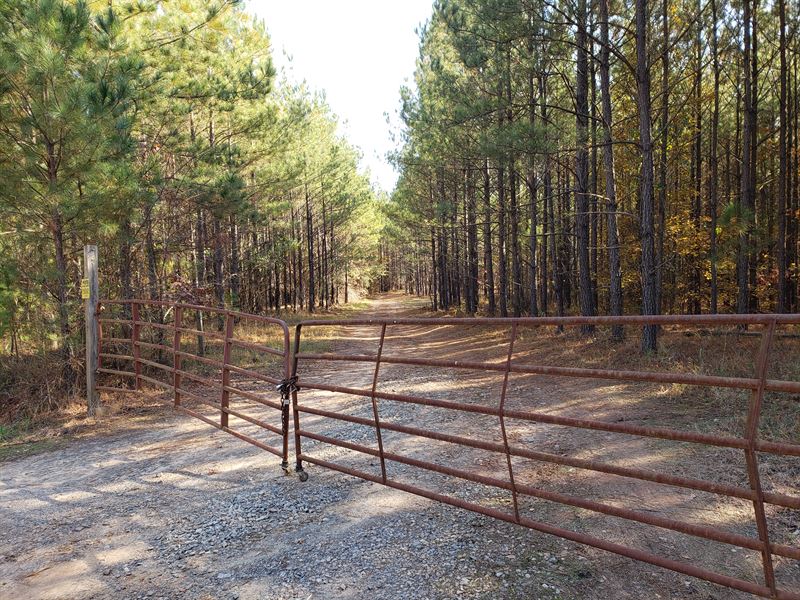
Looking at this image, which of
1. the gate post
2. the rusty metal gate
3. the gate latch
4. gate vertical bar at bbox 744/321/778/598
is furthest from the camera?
the gate post

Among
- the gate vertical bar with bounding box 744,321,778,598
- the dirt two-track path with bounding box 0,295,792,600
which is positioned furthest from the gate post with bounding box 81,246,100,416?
the gate vertical bar with bounding box 744,321,778,598

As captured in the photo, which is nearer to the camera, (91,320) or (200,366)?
(91,320)

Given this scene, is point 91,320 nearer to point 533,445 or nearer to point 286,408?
point 286,408

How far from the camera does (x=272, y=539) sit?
365cm

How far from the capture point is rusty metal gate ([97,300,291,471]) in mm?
5152

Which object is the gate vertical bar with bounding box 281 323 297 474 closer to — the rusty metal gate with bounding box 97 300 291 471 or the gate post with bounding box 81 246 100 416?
the rusty metal gate with bounding box 97 300 291 471

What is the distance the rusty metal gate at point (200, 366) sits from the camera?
16.9 feet

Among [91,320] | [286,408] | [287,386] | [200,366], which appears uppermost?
[91,320]

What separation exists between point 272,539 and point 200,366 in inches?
344

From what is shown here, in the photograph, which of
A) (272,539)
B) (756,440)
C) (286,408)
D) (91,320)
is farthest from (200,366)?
(756,440)

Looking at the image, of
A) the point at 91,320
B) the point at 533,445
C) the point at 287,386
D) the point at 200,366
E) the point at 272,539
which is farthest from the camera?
the point at 200,366

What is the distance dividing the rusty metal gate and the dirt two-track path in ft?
2.43

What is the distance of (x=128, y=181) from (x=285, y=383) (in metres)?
5.15

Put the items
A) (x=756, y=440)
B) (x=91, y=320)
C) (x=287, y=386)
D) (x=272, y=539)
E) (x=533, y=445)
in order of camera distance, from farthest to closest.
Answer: (x=91, y=320) → (x=533, y=445) → (x=287, y=386) → (x=272, y=539) → (x=756, y=440)
